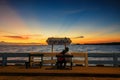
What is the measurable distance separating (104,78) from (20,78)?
4176mm

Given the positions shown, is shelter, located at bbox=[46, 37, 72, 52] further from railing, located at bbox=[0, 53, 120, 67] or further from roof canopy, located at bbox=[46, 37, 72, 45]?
railing, located at bbox=[0, 53, 120, 67]

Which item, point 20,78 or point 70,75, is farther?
point 70,75

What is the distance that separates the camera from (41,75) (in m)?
9.36

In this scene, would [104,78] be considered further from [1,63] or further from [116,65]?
[1,63]

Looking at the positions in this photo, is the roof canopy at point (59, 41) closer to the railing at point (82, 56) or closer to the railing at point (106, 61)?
the railing at point (82, 56)

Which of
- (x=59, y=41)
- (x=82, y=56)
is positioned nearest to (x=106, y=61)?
(x=82, y=56)

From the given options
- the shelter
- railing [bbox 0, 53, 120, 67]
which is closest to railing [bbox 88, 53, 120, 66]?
railing [bbox 0, 53, 120, 67]

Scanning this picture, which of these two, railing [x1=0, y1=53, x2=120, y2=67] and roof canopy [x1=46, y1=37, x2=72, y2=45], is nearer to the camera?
railing [x1=0, y1=53, x2=120, y2=67]

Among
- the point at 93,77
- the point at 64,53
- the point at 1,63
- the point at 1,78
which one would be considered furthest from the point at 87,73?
the point at 1,63

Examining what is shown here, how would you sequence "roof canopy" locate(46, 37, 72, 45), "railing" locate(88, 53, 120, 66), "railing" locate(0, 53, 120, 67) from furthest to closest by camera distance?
1. "roof canopy" locate(46, 37, 72, 45)
2. "railing" locate(88, 53, 120, 66)
3. "railing" locate(0, 53, 120, 67)

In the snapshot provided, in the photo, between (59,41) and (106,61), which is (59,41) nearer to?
(59,41)

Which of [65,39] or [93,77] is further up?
[65,39]

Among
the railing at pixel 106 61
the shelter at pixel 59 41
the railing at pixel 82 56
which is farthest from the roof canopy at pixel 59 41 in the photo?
the railing at pixel 106 61

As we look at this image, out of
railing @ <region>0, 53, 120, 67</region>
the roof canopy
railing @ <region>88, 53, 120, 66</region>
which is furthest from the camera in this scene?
the roof canopy
